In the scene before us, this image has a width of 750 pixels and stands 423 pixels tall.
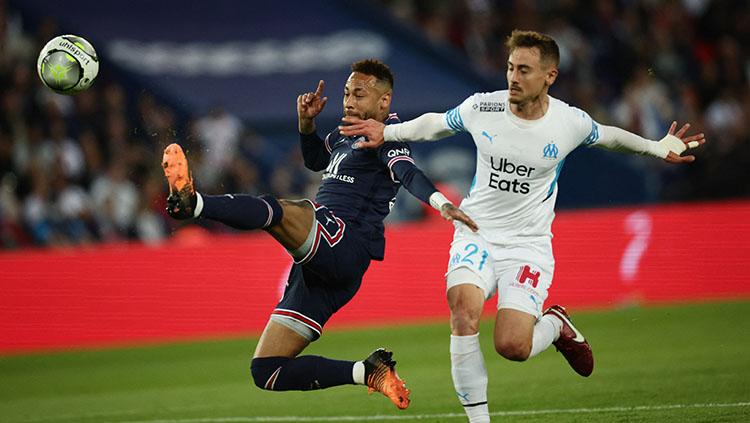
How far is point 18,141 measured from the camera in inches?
627

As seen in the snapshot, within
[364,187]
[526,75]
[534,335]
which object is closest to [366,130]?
[364,187]

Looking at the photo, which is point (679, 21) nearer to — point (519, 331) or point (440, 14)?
point (440, 14)

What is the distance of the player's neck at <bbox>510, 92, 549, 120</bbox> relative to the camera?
7.54m

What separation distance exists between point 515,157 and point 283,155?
11.2 metres

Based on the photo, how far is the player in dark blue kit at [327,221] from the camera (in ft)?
23.1

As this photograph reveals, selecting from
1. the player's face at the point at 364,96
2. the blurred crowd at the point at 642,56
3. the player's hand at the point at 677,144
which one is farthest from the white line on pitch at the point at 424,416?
the blurred crowd at the point at 642,56

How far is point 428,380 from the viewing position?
10766 millimetres

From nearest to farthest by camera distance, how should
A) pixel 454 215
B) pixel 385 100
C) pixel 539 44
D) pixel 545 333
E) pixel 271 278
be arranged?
pixel 454 215, pixel 539 44, pixel 545 333, pixel 385 100, pixel 271 278

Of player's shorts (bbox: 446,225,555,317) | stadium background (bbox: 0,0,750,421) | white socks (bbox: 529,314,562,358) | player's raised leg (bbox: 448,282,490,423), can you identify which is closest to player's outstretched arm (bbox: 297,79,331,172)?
player's shorts (bbox: 446,225,555,317)

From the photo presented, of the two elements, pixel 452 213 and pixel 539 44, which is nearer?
pixel 452 213

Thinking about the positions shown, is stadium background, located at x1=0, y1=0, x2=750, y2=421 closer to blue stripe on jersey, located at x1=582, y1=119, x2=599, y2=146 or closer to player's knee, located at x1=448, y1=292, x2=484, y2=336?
blue stripe on jersey, located at x1=582, y1=119, x2=599, y2=146

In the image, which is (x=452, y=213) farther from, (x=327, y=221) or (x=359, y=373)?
(x=359, y=373)

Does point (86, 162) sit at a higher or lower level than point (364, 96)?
lower

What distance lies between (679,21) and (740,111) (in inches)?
99.5
